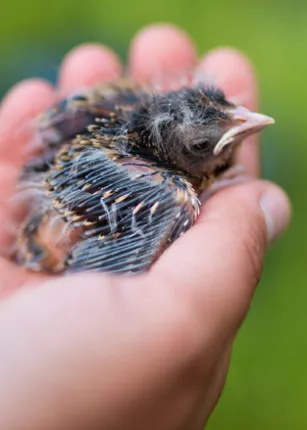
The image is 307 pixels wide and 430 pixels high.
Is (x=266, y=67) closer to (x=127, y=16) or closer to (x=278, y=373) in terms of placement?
(x=127, y=16)

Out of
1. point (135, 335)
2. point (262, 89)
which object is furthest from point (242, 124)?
point (262, 89)

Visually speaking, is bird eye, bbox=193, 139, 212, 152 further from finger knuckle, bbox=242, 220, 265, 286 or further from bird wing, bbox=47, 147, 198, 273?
finger knuckle, bbox=242, 220, 265, 286

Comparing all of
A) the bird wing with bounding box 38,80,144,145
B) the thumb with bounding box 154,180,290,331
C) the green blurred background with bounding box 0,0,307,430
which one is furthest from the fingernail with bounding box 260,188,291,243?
the green blurred background with bounding box 0,0,307,430

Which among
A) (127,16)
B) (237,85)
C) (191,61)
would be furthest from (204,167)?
(127,16)

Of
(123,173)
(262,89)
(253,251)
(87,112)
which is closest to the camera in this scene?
(253,251)

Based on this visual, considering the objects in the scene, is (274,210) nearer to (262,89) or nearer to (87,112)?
(87,112)

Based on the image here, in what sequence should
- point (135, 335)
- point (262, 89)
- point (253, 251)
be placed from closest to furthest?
point (135, 335) < point (253, 251) < point (262, 89)
